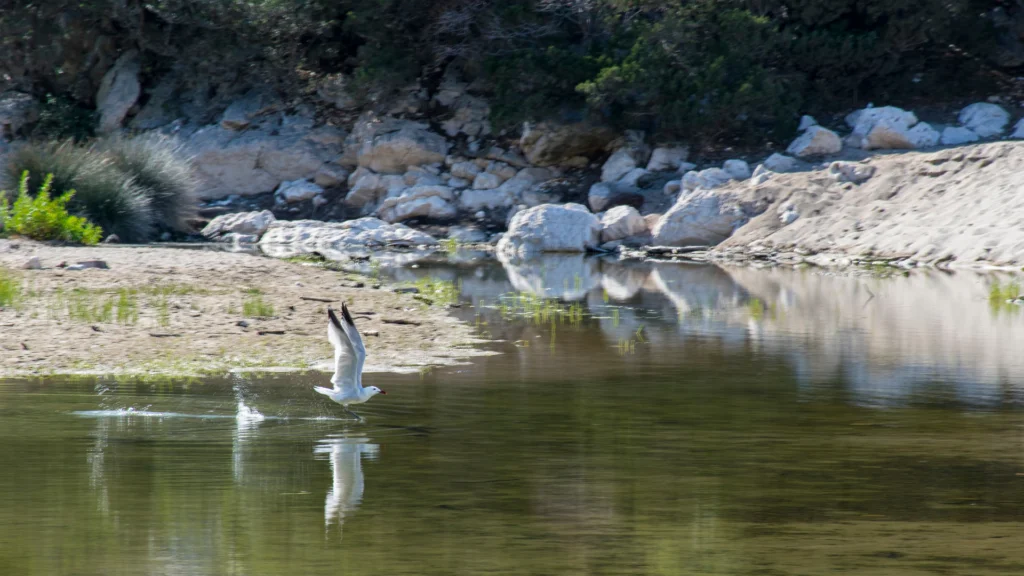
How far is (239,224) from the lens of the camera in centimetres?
2544

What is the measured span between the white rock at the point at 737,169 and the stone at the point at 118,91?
638 inches

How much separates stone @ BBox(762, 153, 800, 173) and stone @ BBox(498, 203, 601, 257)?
3694 millimetres

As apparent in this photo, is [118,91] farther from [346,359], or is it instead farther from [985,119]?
[346,359]

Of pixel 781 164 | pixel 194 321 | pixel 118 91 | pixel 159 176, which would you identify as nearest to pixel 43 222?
pixel 159 176

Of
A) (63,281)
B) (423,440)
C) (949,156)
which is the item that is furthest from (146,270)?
(949,156)

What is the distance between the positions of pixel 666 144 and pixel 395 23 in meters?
7.02

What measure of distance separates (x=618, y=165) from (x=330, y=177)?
7028 mm

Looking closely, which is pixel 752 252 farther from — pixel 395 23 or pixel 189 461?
pixel 189 461

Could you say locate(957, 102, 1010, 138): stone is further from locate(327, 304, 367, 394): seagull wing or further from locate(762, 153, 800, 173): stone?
locate(327, 304, 367, 394): seagull wing

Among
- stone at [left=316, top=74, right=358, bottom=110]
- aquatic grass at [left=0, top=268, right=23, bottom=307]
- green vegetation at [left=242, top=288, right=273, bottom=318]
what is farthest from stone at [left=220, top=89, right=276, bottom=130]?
green vegetation at [left=242, top=288, right=273, bottom=318]

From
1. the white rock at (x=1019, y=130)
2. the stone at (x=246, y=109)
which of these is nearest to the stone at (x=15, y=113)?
the stone at (x=246, y=109)

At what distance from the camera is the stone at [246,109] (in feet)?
101

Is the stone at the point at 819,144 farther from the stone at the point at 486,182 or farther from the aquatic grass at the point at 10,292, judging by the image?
the aquatic grass at the point at 10,292

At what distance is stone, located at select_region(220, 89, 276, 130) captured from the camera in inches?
1214
